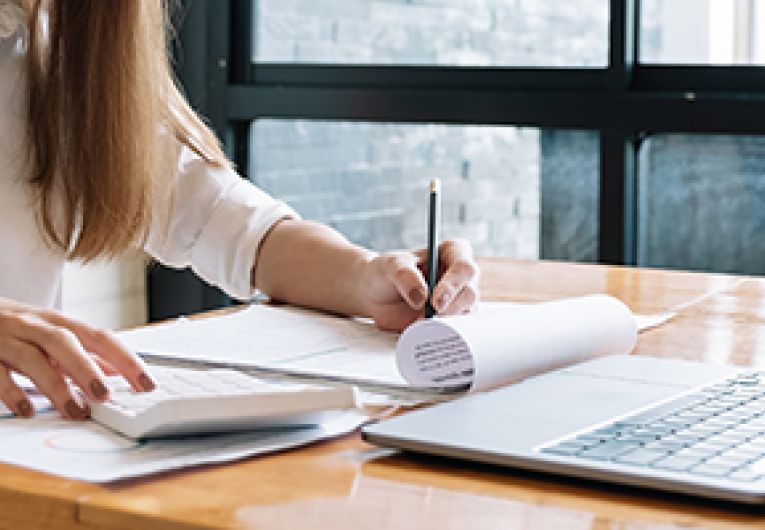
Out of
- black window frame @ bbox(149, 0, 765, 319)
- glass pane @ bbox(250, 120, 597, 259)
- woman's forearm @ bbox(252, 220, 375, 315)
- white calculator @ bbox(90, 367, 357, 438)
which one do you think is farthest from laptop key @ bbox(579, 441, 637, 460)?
glass pane @ bbox(250, 120, 597, 259)

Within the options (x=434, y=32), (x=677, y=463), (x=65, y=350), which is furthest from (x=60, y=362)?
(x=434, y=32)

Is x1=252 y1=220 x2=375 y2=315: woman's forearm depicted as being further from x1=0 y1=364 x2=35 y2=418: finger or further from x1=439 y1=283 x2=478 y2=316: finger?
x1=0 y1=364 x2=35 y2=418: finger

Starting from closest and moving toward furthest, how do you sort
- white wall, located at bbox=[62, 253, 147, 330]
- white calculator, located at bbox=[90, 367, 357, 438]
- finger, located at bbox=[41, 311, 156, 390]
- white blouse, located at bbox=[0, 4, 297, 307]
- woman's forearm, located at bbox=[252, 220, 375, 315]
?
white calculator, located at bbox=[90, 367, 357, 438]
finger, located at bbox=[41, 311, 156, 390]
woman's forearm, located at bbox=[252, 220, 375, 315]
white blouse, located at bbox=[0, 4, 297, 307]
white wall, located at bbox=[62, 253, 147, 330]

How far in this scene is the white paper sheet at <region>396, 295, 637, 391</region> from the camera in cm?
84

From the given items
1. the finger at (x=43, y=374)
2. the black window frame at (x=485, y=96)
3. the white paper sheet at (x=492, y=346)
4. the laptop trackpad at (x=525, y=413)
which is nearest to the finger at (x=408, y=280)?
the white paper sheet at (x=492, y=346)

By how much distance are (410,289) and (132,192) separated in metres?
0.31

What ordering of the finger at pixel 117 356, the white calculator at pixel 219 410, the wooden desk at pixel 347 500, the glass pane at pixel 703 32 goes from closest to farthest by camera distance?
the wooden desk at pixel 347 500
the white calculator at pixel 219 410
the finger at pixel 117 356
the glass pane at pixel 703 32

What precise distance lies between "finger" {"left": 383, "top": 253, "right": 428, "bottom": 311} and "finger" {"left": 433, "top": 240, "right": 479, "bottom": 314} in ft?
0.05

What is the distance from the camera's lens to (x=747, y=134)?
2.36m

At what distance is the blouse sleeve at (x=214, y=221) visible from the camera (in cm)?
133

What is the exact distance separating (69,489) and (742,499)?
31 cm

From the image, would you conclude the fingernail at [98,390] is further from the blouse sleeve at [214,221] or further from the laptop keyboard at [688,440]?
the blouse sleeve at [214,221]

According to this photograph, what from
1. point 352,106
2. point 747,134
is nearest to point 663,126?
point 747,134

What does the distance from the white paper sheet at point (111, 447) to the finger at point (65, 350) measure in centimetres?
2
